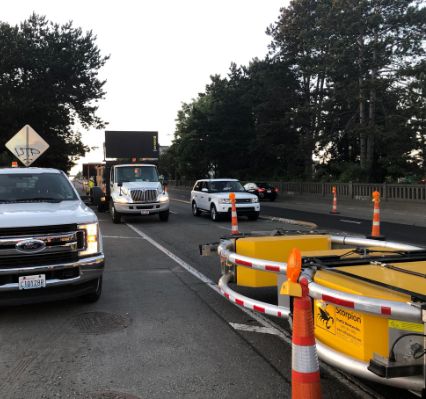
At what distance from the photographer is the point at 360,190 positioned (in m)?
28.6

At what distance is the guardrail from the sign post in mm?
17682

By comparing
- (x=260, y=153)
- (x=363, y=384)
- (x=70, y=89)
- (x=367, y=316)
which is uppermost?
(x=70, y=89)

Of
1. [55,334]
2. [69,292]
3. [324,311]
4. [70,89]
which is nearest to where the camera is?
[324,311]

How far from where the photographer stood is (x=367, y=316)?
3176 mm

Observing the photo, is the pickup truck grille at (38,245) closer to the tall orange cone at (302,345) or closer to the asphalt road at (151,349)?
the asphalt road at (151,349)

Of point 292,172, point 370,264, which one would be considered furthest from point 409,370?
point 292,172

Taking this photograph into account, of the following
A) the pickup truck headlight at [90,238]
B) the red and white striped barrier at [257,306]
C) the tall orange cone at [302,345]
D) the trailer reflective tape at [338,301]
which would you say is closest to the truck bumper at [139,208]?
the pickup truck headlight at [90,238]

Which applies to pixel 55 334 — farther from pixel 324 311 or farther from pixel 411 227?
pixel 411 227

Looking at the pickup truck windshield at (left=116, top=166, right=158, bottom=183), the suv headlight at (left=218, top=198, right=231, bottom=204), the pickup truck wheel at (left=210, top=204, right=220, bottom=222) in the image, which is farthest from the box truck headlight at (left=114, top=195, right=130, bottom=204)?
the suv headlight at (left=218, top=198, right=231, bottom=204)

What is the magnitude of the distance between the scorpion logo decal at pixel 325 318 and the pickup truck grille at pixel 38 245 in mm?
3219

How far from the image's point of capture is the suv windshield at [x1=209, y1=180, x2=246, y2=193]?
19.1 m

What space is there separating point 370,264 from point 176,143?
63.4 m

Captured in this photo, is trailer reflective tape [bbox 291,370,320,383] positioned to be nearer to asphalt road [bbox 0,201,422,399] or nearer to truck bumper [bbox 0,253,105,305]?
asphalt road [bbox 0,201,422,399]

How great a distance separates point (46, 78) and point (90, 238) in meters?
32.7
